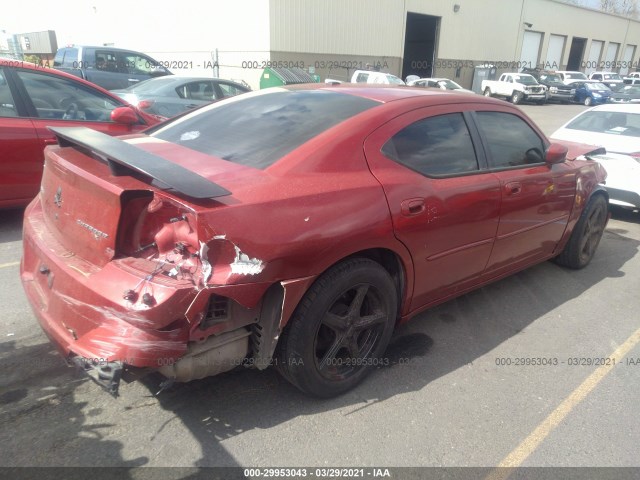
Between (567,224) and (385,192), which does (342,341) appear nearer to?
(385,192)

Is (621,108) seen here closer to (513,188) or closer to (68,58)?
(513,188)

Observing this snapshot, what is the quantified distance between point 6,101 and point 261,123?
3.31 m

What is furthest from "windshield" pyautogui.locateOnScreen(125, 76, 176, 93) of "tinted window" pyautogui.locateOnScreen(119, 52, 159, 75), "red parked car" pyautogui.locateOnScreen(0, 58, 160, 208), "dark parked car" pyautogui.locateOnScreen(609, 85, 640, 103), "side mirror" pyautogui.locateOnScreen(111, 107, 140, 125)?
"dark parked car" pyautogui.locateOnScreen(609, 85, 640, 103)

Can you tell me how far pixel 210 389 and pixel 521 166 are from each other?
2.65 m

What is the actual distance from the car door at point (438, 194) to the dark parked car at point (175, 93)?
21.4ft

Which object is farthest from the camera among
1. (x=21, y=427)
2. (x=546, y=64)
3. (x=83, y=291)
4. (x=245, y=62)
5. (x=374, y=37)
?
(x=546, y=64)

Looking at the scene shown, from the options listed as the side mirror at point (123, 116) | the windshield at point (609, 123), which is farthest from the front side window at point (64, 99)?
the windshield at point (609, 123)

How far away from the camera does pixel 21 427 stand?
227cm

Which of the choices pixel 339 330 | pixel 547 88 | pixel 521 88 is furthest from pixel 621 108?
pixel 547 88

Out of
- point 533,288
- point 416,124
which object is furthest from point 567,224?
point 416,124

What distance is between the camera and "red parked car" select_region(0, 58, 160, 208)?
4523 millimetres

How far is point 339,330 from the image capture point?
2545mm

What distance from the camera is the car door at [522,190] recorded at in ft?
10.9

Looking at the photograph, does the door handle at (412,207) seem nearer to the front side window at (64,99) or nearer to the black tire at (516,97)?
the front side window at (64,99)
